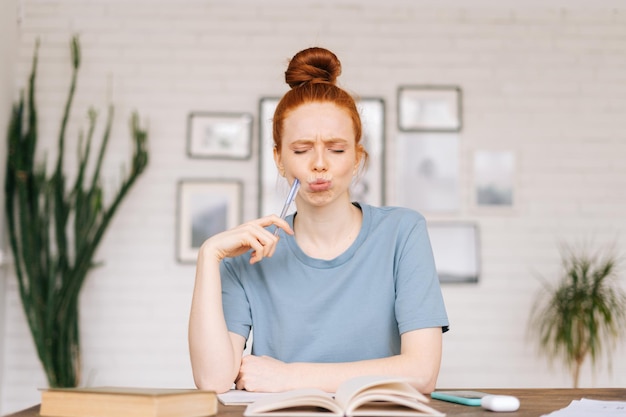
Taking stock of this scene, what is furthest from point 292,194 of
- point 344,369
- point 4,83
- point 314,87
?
point 4,83

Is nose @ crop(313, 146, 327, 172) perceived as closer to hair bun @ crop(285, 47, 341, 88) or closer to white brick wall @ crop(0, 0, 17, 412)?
hair bun @ crop(285, 47, 341, 88)

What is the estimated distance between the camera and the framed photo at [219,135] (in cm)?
425

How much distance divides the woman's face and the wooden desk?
56cm

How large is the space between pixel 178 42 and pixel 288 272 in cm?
284

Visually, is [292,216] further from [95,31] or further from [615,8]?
[615,8]

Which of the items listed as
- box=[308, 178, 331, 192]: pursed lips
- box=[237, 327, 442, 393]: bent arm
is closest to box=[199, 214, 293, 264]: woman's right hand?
box=[308, 178, 331, 192]: pursed lips

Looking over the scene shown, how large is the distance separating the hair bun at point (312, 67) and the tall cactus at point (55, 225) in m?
2.42

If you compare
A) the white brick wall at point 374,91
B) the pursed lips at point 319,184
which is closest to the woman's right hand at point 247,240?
the pursed lips at point 319,184

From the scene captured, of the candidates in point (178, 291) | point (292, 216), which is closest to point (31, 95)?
point (178, 291)

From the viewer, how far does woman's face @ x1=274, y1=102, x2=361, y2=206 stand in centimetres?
173

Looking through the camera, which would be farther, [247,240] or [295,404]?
[247,240]

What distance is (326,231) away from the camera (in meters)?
1.83

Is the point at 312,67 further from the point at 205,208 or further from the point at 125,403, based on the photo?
the point at 205,208

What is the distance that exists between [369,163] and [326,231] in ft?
8.05
